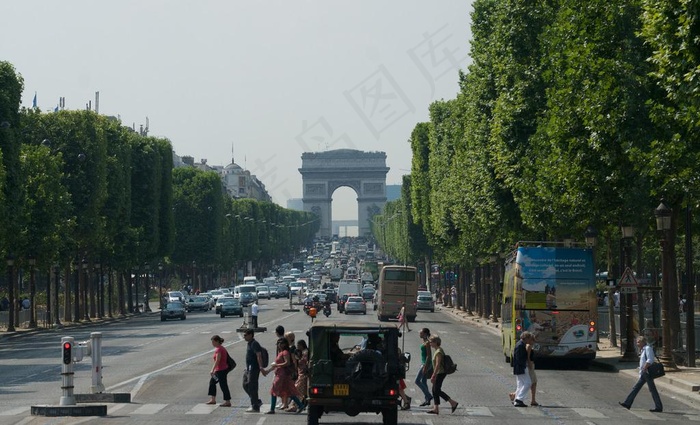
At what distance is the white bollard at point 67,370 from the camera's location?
29641 mm

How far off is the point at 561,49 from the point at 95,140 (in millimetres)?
50477

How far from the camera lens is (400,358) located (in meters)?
25.5

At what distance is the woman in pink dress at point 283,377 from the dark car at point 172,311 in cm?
6758

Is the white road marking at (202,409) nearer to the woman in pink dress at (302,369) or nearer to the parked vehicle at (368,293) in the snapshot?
the woman in pink dress at (302,369)

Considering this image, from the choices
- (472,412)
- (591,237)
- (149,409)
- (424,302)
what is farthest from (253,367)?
(424,302)

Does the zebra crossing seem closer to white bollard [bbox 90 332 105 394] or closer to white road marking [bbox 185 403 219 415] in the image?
white road marking [bbox 185 403 219 415]

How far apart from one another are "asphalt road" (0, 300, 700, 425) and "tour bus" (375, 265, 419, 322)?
23.4 metres


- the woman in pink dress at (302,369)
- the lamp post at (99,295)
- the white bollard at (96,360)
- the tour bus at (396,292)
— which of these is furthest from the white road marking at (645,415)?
the lamp post at (99,295)

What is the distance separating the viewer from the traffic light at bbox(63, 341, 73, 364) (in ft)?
97.1

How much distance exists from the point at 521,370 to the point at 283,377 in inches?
221

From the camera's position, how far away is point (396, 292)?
90.8 meters

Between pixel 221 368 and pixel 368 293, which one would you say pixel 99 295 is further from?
pixel 221 368

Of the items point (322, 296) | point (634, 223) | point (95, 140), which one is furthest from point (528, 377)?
point (322, 296)

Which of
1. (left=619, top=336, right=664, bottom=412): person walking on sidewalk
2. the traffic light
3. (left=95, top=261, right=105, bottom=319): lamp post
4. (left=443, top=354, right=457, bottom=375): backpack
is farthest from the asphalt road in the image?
(left=95, top=261, right=105, bottom=319): lamp post
